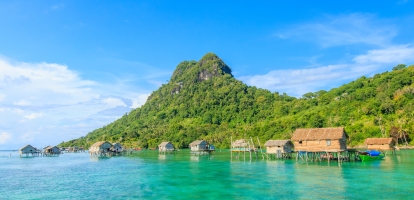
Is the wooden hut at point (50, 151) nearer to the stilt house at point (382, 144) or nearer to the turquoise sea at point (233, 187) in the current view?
the turquoise sea at point (233, 187)

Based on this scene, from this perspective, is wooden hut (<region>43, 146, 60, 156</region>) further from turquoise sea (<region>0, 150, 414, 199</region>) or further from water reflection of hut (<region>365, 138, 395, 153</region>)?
water reflection of hut (<region>365, 138, 395, 153</region>)

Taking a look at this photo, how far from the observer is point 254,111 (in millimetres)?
134875

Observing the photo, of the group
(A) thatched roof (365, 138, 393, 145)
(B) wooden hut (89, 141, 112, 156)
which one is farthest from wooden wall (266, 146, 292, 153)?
(B) wooden hut (89, 141, 112, 156)

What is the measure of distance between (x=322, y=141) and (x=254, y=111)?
3652 inches

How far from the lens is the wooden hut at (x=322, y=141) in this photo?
40812 mm

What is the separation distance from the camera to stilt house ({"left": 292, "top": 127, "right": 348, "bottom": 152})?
134ft

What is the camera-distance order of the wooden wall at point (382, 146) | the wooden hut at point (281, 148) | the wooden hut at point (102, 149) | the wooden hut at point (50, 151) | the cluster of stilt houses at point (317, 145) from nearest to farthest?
1. the cluster of stilt houses at point (317, 145)
2. the wooden hut at point (281, 148)
3. the wooden wall at point (382, 146)
4. the wooden hut at point (102, 149)
5. the wooden hut at point (50, 151)

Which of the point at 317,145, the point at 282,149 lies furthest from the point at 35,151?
the point at 317,145

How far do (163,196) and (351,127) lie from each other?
66.7 meters

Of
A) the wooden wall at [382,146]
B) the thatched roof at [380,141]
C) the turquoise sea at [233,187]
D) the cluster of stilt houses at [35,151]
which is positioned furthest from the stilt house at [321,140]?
the cluster of stilt houses at [35,151]

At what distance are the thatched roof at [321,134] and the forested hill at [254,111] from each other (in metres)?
34.0

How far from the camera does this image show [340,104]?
314 ft

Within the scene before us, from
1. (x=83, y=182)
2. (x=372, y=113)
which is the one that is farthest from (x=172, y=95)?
(x=83, y=182)

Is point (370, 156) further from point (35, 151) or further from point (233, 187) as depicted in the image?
point (35, 151)
